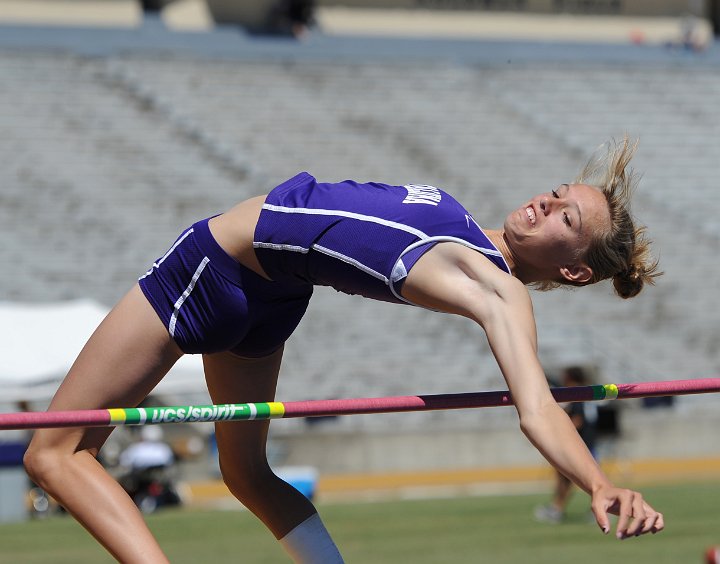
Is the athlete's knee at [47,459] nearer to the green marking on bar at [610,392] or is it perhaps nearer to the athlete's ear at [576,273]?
the athlete's ear at [576,273]

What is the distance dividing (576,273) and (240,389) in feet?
3.98

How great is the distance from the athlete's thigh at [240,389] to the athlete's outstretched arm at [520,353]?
2.95 feet

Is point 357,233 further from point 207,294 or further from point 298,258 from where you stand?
point 207,294

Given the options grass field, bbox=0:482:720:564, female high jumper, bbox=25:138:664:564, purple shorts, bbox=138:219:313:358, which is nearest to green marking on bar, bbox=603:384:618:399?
female high jumper, bbox=25:138:664:564

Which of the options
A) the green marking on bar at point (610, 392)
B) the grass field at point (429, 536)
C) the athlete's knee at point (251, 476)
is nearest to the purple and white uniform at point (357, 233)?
the athlete's knee at point (251, 476)

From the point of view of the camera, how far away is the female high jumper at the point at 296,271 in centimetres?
414

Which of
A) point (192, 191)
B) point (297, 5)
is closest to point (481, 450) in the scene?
point (192, 191)

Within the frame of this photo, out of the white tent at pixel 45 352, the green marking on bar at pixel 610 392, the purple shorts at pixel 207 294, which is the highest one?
the purple shorts at pixel 207 294

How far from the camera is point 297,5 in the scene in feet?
92.3

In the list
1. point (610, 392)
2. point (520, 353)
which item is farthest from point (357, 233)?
point (610, 392)

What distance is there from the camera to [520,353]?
3812 millimetres

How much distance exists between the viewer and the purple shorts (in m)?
4.45

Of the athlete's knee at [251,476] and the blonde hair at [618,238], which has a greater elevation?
the blonde hair at [618,238]

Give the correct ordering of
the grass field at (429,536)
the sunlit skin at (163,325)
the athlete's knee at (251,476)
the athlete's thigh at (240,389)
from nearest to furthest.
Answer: the sunlit skin at (163,325) < the athlete's thigh at (240,389) < the athlete's knee at (251,476) < the grass field at (429,536)
